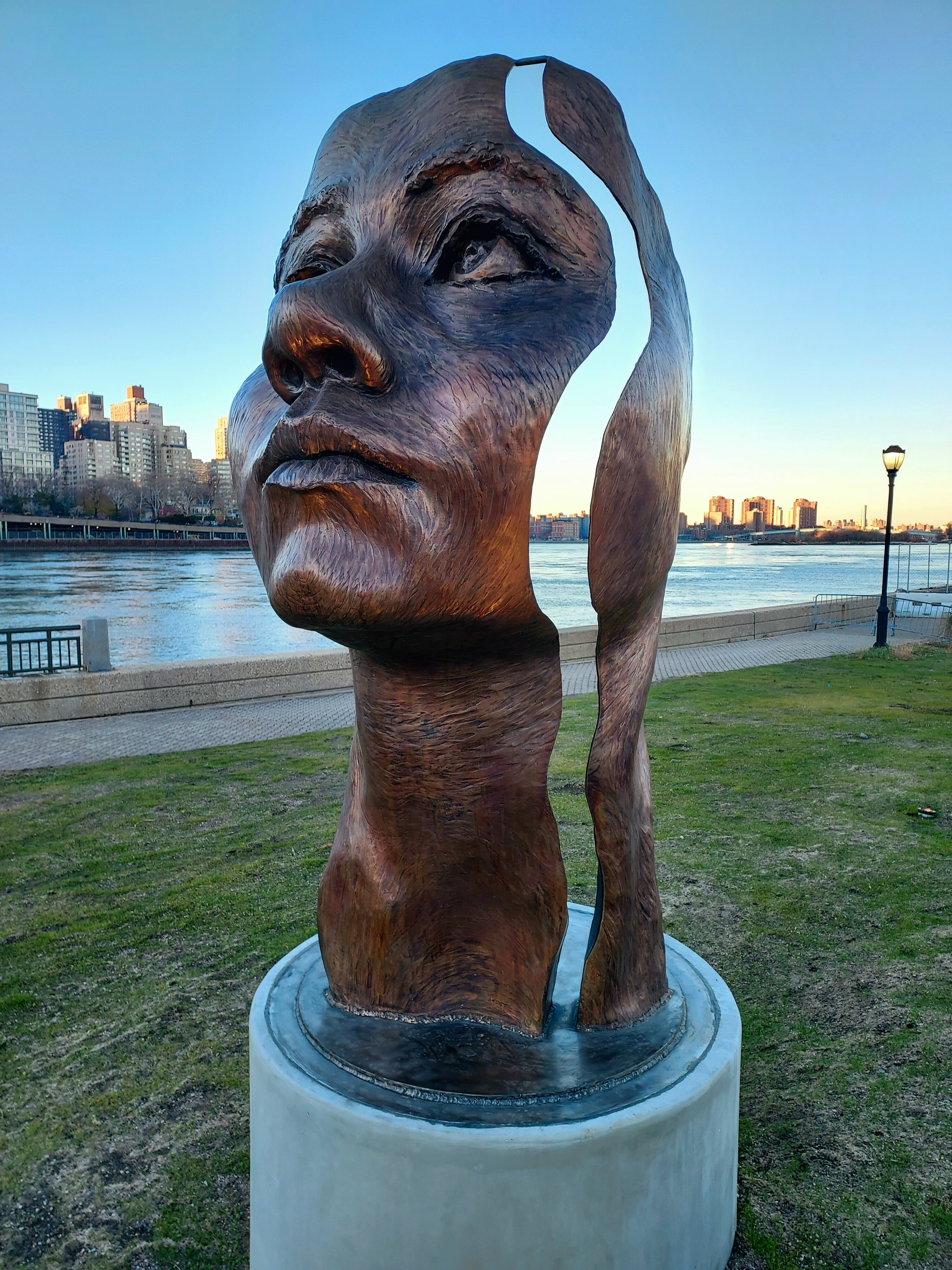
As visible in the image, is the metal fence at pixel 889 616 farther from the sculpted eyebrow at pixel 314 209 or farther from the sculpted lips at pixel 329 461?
the sculpted lips at pixel 329 461

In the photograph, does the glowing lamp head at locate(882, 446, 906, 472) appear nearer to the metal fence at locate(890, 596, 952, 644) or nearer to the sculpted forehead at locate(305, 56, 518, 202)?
the metal fence at locate(890, 596, 952, 644)

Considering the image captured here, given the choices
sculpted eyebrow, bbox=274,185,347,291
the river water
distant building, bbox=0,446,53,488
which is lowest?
the river water

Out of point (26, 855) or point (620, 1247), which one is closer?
point (620, 1247)

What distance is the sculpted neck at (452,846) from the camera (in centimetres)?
242

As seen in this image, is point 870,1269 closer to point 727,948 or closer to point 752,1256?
point 752,1256

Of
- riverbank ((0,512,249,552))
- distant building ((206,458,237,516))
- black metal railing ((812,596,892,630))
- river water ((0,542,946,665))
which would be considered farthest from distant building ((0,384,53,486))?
black metal railing ((812,596,892,630))

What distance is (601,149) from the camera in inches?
84.6

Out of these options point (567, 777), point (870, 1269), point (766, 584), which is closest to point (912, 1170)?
point (870, 1269)

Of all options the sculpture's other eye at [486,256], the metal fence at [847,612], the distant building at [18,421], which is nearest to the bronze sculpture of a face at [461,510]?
the sculpture's other eye at [486,256]

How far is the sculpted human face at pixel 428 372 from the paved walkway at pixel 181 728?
243 inches

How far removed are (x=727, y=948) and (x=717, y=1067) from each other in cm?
283

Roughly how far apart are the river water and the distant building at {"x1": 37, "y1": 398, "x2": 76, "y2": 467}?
8257cm

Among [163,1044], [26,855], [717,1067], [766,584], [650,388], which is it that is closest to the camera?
[650,388]

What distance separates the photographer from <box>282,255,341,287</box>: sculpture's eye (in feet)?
7.74
